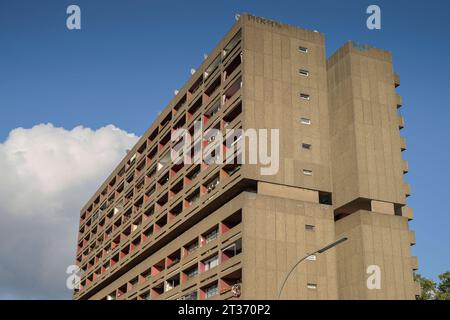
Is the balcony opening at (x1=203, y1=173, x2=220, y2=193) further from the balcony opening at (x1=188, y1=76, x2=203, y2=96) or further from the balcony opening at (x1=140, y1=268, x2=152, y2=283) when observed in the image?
the balcony opening at (x1=140, y1=268, x2=152, y2=283)

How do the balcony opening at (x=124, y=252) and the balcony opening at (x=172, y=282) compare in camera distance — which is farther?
the balcony opening at (x=124, y=252)

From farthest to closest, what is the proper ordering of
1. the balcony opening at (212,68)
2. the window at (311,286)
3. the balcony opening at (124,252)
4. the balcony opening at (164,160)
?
the balcony opening at (124,252) < the balcony opening at (164,160) < the balcony opening at (212,68) < the window at (311,286)

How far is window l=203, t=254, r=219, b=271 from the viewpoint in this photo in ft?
175

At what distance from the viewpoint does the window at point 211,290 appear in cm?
5236

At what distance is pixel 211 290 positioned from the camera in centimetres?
5322

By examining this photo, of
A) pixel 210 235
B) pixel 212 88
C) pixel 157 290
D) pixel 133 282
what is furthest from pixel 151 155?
pixel 210 235

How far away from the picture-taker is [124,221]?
80.1 metres

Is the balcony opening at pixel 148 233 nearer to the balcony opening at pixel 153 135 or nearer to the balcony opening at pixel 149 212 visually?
the balcony opening at pixel 149 212

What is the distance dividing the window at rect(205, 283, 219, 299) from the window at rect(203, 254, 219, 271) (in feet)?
5.20

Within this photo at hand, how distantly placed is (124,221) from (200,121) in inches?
907

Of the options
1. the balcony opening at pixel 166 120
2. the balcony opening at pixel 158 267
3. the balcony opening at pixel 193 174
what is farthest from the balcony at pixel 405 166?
the balcony opening at pixel 166 120

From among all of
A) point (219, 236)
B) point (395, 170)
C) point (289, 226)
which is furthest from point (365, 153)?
point (219, 236)

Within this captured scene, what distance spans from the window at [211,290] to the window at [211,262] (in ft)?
5.20

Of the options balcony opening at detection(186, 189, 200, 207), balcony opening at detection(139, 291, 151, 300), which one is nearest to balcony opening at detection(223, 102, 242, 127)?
balcony opening at detection(186, 189, 200, 207)
